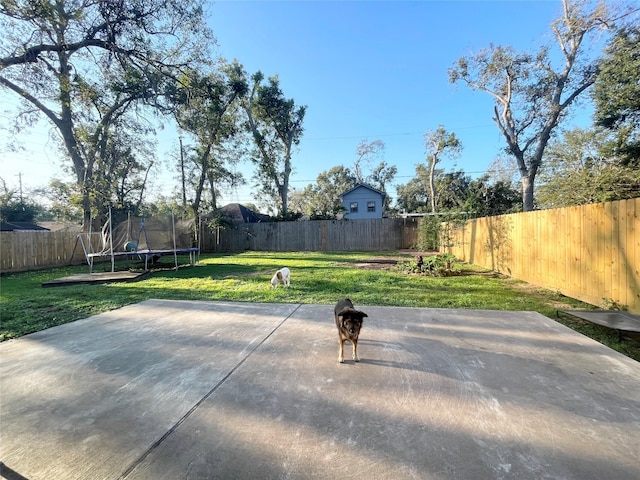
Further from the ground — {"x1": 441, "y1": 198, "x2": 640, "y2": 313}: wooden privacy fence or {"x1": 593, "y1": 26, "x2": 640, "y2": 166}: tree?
{"x1": 593, "y1": 26, "x2": 640, "y2": 166}: tree

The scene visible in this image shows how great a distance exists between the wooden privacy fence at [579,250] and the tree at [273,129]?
13.9 meters

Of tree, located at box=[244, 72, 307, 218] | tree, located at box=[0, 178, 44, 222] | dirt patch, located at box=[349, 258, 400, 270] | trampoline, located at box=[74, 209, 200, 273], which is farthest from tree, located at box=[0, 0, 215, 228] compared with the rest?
tree, located at box=[0, 178, 44, 222]

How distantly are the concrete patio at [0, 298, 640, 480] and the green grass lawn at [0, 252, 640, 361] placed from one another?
97 cm

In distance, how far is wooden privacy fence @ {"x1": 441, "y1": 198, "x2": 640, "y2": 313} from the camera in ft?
11.7

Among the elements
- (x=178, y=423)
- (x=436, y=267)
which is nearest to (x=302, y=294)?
(x=178, y=423)

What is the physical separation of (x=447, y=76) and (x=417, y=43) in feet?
16.2

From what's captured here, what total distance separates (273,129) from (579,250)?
1970 cm

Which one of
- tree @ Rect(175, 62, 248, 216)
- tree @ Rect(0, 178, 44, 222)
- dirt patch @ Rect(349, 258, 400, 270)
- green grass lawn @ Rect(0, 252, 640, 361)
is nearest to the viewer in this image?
green grass lawn @ Rect(0, 252, 640, 361)

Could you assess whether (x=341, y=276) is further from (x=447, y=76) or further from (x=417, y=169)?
(x=417, y=169)

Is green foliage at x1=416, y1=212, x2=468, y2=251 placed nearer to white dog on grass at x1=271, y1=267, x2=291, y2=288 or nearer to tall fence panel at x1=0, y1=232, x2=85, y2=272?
white dog on grass at x1=271, y1=267, x2=291, y2=288

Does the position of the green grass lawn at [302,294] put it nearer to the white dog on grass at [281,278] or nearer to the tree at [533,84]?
the white dog on grass at [281,278]

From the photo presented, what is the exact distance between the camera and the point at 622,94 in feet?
33.0

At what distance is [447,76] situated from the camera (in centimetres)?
1547

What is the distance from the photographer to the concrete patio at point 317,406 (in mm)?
1315
